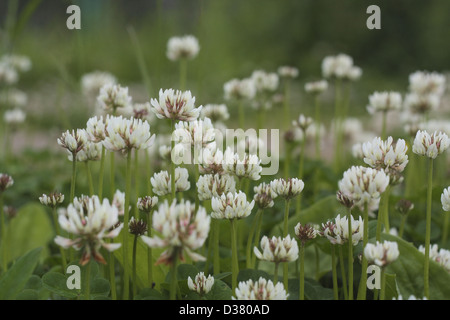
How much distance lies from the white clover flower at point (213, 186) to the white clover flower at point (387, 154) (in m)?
0.22

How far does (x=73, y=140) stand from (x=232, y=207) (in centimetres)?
28

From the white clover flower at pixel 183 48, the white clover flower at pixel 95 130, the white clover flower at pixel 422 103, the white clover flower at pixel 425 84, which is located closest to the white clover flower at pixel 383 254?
the white clover flower at pixel 95 130

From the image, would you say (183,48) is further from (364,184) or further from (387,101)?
(364,184)

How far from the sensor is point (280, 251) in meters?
0.80

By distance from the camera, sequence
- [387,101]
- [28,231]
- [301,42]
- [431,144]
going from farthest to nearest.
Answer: [301,42] → [28,231] → [387,101] → [431,144]

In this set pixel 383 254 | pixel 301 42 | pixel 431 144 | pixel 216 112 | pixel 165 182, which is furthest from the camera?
pixel 301 42

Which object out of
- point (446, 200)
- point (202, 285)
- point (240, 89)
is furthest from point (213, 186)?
point (240, 89)

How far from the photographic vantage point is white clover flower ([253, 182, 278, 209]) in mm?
924

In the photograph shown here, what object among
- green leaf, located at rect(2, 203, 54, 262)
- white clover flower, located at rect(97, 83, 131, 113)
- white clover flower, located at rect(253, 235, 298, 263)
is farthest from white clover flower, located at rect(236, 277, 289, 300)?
green leaf, located at rect(2, 203, 54, 262)

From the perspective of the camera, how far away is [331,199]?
1.26 meters

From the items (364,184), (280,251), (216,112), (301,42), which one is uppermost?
(301,42)

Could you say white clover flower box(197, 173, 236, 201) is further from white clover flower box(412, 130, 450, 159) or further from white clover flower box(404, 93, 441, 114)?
white clover flower box(404, 93, 441, 114)

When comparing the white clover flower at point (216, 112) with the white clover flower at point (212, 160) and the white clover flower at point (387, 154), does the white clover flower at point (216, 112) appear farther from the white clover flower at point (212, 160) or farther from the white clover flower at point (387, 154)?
the white clover flower at point (387, 154)

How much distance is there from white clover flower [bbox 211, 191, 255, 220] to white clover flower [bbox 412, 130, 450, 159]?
0.28 meters
